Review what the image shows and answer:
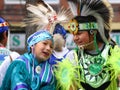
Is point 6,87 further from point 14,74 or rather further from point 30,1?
point 30,1

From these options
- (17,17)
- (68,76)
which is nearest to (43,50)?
(68,76)

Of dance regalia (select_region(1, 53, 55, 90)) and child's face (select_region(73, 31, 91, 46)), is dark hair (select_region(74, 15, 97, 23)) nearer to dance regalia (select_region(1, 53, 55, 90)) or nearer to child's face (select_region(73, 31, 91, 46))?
child's face (select_region(73, 31, 91, 46))

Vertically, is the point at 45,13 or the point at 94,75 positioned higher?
the point at 45,13

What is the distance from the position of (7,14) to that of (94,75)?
895 centimetres

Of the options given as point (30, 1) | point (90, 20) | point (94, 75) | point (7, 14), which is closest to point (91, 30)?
point (90, 20)

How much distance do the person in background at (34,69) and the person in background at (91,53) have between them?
142mm

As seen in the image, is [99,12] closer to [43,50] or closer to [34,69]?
[43,50]

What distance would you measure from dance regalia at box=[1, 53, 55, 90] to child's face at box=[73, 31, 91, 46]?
34cm

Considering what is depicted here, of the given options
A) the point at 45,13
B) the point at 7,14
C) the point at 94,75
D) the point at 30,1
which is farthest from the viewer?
the point at 7,14

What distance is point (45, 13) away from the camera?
5.57 m

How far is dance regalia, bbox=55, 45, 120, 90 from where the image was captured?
15.7 ft

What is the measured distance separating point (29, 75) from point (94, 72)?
58 cm

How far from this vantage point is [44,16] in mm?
5508

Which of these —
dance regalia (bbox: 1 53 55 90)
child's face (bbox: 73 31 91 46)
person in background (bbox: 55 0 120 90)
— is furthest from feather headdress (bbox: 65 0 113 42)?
dance regalia (bbox: 1 53 55 90)
